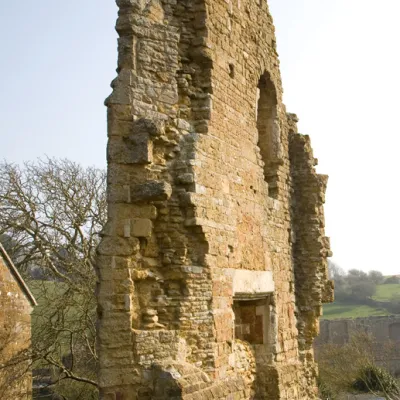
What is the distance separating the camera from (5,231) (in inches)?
711

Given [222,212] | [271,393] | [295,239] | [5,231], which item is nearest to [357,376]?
[5,231]

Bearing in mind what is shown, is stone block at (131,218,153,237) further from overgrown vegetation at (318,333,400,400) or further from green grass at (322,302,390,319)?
green grass at (322,302,390,319)

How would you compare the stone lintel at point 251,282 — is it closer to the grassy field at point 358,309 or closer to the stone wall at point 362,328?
the stone wall at point 362,328

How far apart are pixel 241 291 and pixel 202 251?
0.98 m

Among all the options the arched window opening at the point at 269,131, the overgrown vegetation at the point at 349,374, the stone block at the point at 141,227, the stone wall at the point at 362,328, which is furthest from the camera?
the stone wall at the point at 362,328

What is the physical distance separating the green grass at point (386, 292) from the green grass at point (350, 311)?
149 inches

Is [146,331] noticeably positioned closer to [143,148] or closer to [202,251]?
[202,251]

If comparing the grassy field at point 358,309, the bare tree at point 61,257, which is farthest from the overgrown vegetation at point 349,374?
the grassy field at point 358,309

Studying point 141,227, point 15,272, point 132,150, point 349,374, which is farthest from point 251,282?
point 349,374

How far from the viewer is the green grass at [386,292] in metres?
61.1

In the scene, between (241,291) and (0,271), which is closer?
(241,291)

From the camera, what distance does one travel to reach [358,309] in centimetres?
5653

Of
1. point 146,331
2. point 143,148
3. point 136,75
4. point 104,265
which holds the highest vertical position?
point 136,75

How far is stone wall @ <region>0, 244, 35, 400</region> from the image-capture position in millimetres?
11883
